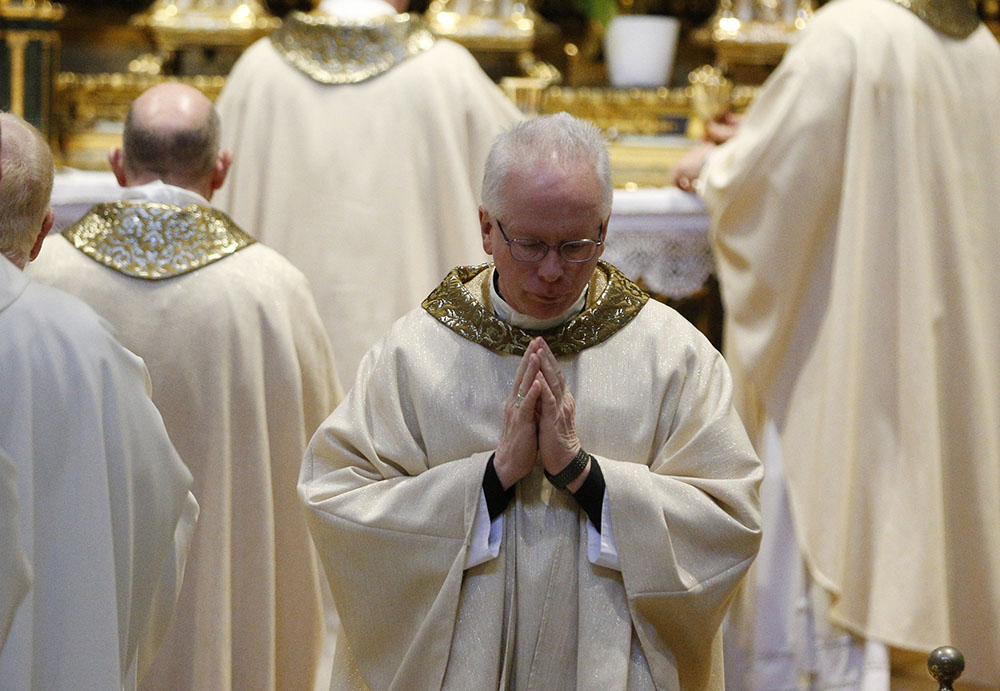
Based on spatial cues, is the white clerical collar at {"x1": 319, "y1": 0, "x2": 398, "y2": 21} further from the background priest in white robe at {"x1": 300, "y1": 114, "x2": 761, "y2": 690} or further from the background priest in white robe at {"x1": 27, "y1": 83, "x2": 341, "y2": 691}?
the background priest in white robe at {"x1": 300, "y1": 114, "x2": 761, "y2": 690}

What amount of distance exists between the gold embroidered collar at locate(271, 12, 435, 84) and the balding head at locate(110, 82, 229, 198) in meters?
1.24

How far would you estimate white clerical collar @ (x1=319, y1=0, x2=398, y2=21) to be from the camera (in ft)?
16.3

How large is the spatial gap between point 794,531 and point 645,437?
2069 millimetres

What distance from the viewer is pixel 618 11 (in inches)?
236

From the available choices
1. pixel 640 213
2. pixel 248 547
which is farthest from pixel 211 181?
pixel 640 213

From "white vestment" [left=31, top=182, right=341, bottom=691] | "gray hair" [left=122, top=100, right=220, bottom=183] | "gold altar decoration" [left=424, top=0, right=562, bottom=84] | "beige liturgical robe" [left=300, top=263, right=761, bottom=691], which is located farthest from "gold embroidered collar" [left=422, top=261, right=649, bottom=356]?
"gold altar decoration" [left=424, top=0, right=562, bottom=84]

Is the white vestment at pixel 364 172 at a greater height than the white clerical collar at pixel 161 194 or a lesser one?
lesser

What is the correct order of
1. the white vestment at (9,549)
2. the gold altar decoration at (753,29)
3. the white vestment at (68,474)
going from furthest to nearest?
the gold altar decoration at (753,29), the white vestment at (68,474), the white vestment at (9,549)

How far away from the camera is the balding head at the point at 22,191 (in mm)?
2562

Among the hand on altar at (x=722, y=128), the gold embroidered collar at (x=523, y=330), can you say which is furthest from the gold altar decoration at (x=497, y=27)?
the gold embroidered collar at (x=523, y=330)

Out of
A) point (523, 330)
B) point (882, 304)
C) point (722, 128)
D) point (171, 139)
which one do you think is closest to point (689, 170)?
point (722, 128)

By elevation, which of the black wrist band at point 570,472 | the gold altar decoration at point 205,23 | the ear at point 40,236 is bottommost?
the black wrist band at point 570,472

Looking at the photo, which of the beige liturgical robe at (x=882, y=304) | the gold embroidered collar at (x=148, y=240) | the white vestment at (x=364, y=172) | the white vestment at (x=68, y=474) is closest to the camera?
the white vestment at (x=68, y=474)

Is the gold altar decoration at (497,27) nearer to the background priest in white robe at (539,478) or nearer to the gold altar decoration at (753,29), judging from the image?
the gold altar decoration at (753,29)
